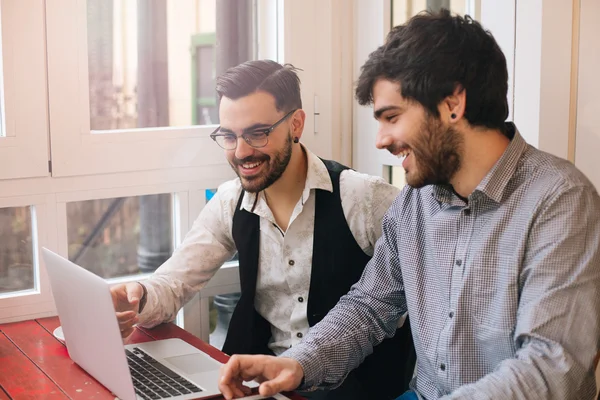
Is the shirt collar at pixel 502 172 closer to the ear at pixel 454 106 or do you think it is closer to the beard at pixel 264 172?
the ear at pixel 454 106

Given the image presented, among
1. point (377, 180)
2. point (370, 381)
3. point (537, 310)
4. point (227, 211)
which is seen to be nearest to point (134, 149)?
point (227, 211)

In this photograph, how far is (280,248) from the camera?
218cm

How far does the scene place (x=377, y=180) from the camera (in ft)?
7.23

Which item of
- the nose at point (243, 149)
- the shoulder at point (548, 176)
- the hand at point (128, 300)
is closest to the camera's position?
the shoulder at point (548, 176)

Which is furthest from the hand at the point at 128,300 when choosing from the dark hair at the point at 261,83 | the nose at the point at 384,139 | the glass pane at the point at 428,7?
the glass pane at the point at 428,7

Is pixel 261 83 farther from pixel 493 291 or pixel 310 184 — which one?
pixel 493 291

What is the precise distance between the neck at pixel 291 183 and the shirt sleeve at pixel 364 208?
4.4 inches

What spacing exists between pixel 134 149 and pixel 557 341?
55.4 inches

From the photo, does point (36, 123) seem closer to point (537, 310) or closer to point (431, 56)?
point (431, 56)

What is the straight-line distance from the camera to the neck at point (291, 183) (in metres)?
2.18

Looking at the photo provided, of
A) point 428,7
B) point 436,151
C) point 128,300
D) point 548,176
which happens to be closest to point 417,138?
point 436,151

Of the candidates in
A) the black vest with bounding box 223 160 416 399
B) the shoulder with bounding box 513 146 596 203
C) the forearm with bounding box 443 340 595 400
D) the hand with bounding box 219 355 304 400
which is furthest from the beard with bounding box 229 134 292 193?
the forearm with bounding box 443 340 595 400

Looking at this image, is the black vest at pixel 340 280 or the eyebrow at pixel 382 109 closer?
the eyebrow at pixel 382 109

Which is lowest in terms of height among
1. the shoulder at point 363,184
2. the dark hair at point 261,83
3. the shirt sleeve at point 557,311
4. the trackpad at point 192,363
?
the trackpad at point 192,363
